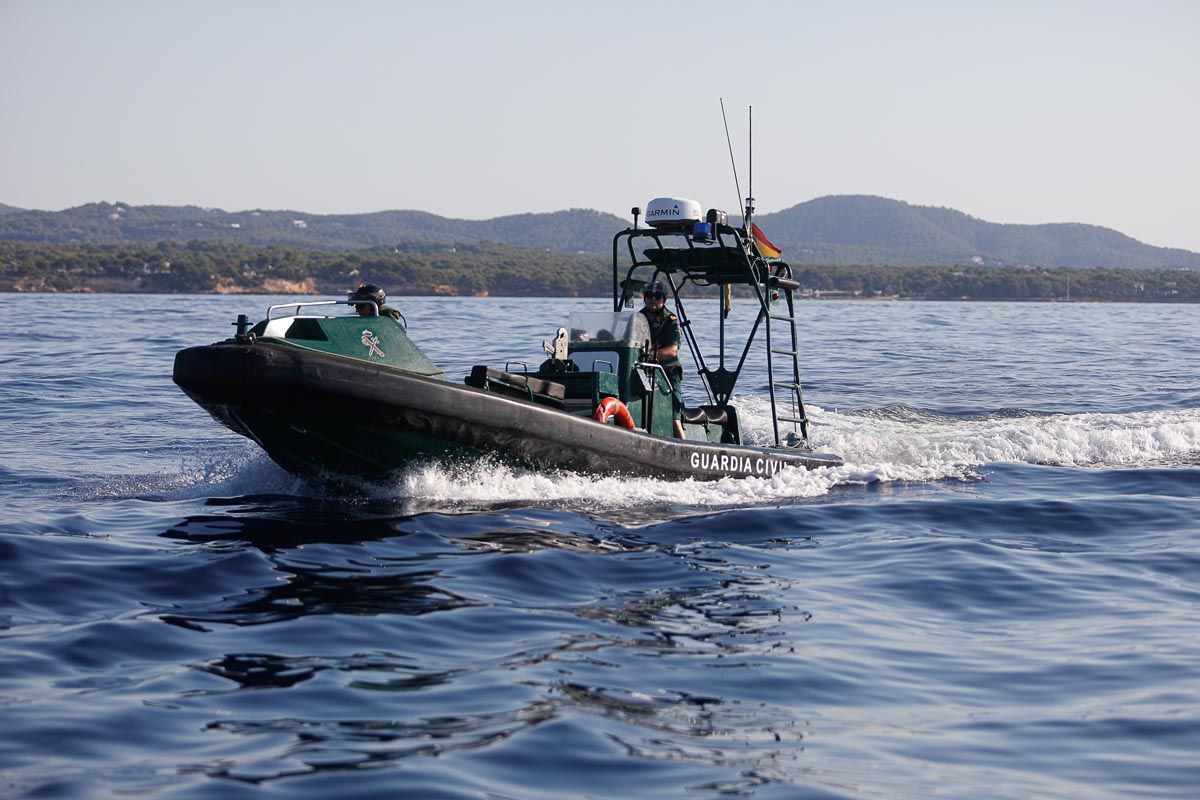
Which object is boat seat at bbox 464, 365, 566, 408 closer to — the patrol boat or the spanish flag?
the patrol boat

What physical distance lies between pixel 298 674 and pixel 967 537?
5997 mm

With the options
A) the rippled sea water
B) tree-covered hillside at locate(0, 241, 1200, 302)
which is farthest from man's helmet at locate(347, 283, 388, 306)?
tree-covered hillside at locate(0, 241, 1200, 302)

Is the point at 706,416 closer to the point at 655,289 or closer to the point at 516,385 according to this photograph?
the point at 655,289

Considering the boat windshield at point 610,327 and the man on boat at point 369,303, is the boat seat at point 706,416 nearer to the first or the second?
the boat windshield at point 610,327

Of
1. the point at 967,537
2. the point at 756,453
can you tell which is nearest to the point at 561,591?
the point at 967,537

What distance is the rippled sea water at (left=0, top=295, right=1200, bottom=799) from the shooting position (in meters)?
5.29

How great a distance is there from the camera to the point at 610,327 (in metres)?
12.3

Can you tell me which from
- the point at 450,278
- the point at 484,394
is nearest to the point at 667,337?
the point at 484,394

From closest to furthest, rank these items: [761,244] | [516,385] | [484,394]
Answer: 1. [484,394]
2. [516,385]
3. [761,244]

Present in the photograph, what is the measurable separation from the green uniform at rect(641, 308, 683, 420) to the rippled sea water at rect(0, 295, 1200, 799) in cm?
112

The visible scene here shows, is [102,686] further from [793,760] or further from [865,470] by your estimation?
[865,470]

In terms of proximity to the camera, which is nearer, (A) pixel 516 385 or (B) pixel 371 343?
(B) pixel 371 343

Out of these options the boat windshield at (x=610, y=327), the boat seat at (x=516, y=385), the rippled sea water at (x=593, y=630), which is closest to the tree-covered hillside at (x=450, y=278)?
the rippled sea water at (x=593, y=630)

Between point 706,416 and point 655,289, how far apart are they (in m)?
1.52
